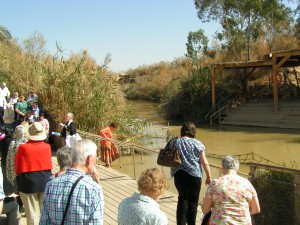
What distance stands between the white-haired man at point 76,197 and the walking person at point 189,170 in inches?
75.8

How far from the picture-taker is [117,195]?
279 inches

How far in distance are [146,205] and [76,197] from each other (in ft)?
1.57

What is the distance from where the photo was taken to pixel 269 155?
1509 cm

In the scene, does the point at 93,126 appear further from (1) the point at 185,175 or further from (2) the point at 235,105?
(2) the point at 235,105

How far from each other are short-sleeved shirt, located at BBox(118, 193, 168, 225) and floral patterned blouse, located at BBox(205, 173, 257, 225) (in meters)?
0.86

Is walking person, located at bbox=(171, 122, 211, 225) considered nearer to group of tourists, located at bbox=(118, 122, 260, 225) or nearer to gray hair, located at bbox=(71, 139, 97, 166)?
group of tourists, located at bbox=(118, 122, 260, 225)

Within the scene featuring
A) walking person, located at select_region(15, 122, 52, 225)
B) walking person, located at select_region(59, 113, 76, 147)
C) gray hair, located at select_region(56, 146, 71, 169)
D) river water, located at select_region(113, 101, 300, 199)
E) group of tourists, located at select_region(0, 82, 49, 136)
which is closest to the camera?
gray hair, located at select_region(56, 146, 71, 169)

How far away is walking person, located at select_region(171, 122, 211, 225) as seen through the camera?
4.63 m

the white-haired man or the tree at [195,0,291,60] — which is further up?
the tree at [195,0,291,60]

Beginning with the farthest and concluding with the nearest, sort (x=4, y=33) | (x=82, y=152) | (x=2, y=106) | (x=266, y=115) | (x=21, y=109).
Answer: (x=4, y=33)
(x=266, y=115)
(x=2, y=106)
(x=21, y=109)
(x=82, y=152)

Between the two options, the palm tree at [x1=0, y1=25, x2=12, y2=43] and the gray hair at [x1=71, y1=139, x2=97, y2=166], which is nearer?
the gray hair at [x1=71, y1=139, x2=97, y2=166]

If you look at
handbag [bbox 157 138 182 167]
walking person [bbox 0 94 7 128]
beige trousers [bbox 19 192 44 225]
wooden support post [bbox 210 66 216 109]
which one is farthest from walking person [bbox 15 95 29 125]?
wooden support post [bbox 210 66 216 109]

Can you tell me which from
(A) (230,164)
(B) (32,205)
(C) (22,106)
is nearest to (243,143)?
(C) (22,106)

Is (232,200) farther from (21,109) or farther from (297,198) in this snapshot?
(21,109)
